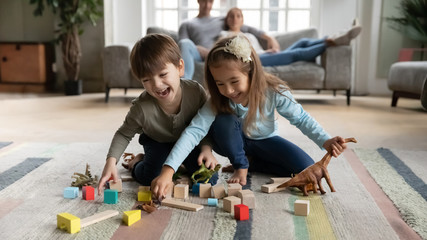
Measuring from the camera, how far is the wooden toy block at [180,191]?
140cm

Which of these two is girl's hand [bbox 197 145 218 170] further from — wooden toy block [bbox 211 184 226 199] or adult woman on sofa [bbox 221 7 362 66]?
adult woman on sofa [bbox 221 7 362 66]

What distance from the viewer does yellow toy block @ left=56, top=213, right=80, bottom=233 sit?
1.10m

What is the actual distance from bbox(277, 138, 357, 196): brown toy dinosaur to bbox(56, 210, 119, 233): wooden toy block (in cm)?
59

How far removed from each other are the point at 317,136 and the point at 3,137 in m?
1.70

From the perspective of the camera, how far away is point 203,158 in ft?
4.93

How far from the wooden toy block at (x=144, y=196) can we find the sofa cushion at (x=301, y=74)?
100 inches

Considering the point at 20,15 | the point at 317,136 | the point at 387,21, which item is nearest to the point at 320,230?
the point at 317,136

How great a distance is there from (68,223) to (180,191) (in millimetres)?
386

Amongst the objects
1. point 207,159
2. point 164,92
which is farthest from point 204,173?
point 164,92

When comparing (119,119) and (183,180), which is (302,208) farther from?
(119,119)

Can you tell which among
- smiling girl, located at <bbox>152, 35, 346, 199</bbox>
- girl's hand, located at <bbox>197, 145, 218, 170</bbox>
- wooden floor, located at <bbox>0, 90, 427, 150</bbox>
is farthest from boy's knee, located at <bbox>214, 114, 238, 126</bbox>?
wooden floor, located at <bbox>0, 90, 427, 150</bbox>

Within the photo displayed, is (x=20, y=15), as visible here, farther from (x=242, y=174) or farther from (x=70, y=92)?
(x=242, y=174)

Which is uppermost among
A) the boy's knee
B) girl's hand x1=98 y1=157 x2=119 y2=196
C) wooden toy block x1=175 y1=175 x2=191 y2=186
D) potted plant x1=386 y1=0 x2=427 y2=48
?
potted plant x1=386 y1=0 x2=427 y2=48

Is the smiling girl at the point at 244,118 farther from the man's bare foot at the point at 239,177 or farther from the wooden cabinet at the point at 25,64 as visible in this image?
the wooden cabinet at the point at 25,64
